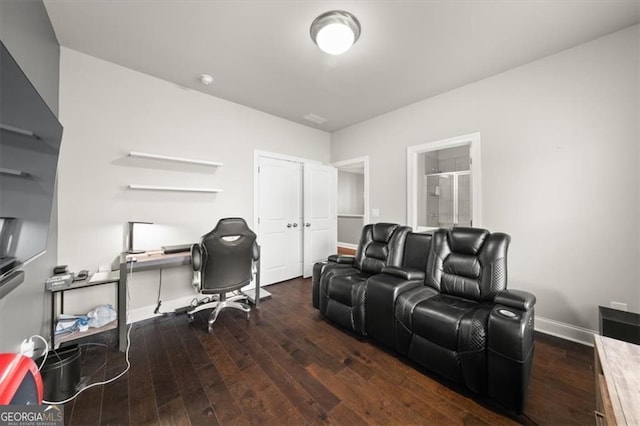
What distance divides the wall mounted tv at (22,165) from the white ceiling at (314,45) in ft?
4.49

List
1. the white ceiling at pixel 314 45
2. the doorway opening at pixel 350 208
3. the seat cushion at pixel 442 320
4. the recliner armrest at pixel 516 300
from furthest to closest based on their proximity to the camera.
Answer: the doorway opening at pixel 350 208 → the white ceiling at pixel 314 45 → the seat cushion at pixel 442 320 → the recliner armrest at pixel 516 300

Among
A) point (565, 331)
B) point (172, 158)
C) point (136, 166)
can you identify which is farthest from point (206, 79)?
point (565, 331)

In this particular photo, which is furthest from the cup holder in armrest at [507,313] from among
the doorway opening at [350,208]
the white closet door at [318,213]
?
the doorway opening at [350,208]

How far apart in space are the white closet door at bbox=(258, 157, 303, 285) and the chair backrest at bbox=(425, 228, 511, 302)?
2430 millimetres

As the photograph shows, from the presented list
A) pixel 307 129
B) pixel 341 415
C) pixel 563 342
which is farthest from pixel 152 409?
pixel 307 129

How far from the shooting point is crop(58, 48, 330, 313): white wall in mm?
2305

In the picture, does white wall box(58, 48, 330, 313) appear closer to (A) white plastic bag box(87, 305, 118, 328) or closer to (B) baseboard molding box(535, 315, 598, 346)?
(A) white plastic bag box(87, 305, 118, 328)

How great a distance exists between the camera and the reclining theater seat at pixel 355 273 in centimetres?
226

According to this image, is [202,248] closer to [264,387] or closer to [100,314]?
[100,314]

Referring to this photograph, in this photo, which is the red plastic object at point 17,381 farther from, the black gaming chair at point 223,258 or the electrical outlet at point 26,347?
the black gaming chair at point 223,258

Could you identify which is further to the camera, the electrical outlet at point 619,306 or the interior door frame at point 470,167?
the interior door frame at point 470,167

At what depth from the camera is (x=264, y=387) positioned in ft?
5.43

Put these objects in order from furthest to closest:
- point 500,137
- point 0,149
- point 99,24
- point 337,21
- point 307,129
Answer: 1. point 307,129
2. point 500,137
3. point 99,24
4. point 337,21
5. point 0,149

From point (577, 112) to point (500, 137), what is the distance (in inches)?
23.9
